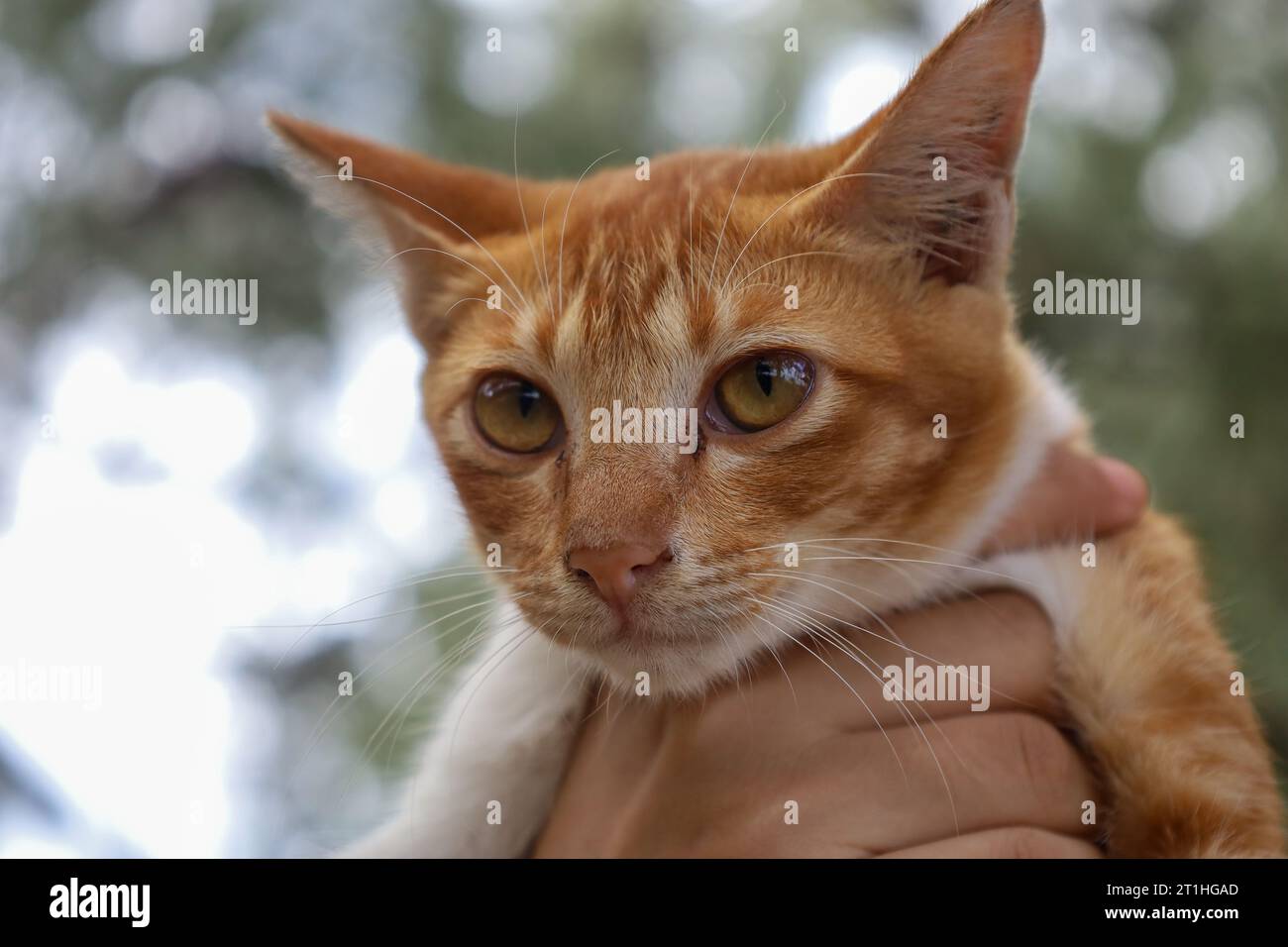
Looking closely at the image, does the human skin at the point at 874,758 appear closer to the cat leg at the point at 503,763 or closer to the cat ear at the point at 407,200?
the cat leg at the point at 503,763

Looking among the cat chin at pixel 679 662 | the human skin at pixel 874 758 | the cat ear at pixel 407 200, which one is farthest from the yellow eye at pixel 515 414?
the human skin at pixel 874 758

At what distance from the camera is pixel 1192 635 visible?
65.3 inches

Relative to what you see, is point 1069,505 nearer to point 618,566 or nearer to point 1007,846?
point 1007,846

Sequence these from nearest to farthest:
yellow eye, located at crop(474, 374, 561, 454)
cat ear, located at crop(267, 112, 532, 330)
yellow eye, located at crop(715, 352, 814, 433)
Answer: yellow eye, located at crop(715, 352, 814, 433), yellow eye, located at crop(474, 374, 561, 454), cat ear, located at crop(267, 112, 532, 330)

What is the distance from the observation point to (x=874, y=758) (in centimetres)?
158

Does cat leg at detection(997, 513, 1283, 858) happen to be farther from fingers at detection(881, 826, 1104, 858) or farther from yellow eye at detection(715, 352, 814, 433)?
yellow eye at detection(715, 352, 814, 433)

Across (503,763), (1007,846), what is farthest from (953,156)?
(503,763)

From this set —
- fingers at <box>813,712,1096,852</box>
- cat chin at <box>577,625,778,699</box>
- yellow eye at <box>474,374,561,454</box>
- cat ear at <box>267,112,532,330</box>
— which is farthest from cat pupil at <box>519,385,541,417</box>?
fingers at <box>813,712,1096,852</box>

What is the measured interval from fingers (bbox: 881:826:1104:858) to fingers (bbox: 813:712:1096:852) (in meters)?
0.03

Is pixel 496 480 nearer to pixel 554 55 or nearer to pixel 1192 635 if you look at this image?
pixel 1192 635

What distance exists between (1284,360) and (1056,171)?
924mm

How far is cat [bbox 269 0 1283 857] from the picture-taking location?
139 centimetres

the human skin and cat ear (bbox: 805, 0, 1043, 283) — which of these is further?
the human skin
